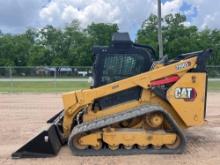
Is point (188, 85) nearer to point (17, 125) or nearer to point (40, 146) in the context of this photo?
point (40, 146)

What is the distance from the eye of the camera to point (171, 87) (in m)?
9.91

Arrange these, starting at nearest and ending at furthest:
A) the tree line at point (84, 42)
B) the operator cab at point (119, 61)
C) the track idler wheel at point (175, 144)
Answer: the track idler wheel at point (175, 144), the operator cab at point (119, 61), the tree line at point (84, 42)

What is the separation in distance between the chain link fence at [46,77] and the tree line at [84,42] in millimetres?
24704

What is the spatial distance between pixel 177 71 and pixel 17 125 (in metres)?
5.65

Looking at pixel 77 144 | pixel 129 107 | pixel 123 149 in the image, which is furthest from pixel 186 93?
pixel 77 144

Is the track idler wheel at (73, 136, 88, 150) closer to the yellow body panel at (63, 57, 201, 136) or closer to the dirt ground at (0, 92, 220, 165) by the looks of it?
the dirt ground at (0, 92, 220, 165)

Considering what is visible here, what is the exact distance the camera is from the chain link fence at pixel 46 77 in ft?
115

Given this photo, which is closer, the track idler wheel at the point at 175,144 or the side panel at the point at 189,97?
the track idler wheel at the point at 175,144

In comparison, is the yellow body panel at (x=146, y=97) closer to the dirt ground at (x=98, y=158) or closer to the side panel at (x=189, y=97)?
the side panel at (x=189, y=97)

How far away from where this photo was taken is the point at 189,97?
388 inches

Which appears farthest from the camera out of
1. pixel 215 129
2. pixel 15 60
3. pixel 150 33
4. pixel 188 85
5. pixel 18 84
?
pixel 15 60

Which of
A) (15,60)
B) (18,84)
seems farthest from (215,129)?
(15,60)

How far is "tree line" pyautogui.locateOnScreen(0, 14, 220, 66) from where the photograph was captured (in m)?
64.4

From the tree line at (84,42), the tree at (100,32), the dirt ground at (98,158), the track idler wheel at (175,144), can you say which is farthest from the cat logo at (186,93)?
the tree at (100,32)
